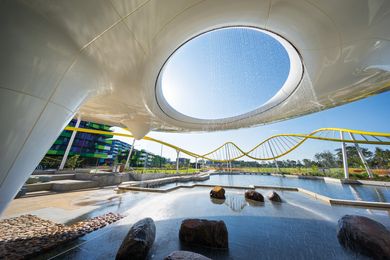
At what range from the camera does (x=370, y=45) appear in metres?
3.07

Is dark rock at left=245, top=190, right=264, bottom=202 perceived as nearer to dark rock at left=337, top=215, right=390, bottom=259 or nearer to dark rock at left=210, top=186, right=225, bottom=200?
dark rock at left=210, top=186, right=225, bottom=200

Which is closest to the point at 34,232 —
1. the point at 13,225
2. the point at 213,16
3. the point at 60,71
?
the point at 13,225

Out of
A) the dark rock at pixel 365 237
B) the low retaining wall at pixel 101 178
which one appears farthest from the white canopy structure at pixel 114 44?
the low retaining wall at pixel 101 178

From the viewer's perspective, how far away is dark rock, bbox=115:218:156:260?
8.10ft

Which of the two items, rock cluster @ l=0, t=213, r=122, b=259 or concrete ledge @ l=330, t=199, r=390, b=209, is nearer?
rock cluster @ l=0, t=213, r=122, b=259

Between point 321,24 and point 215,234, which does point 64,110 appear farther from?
point 321,24

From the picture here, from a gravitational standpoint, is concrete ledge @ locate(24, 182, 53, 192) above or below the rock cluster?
above

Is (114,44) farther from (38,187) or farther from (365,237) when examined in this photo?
(38,187)

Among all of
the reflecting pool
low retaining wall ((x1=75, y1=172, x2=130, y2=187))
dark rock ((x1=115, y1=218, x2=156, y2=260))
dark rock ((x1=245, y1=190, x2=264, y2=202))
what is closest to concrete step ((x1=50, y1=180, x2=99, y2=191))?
low retaining wall ((x1=75, y1=172, x2=130, y2=187))

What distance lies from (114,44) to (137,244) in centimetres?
385

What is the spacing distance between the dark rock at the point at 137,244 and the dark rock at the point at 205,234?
28.5 inches

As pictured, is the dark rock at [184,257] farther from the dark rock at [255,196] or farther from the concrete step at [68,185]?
the concrete step at [68,185]

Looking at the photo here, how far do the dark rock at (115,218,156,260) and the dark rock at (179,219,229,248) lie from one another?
724 mm

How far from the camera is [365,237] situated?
9.53ft
